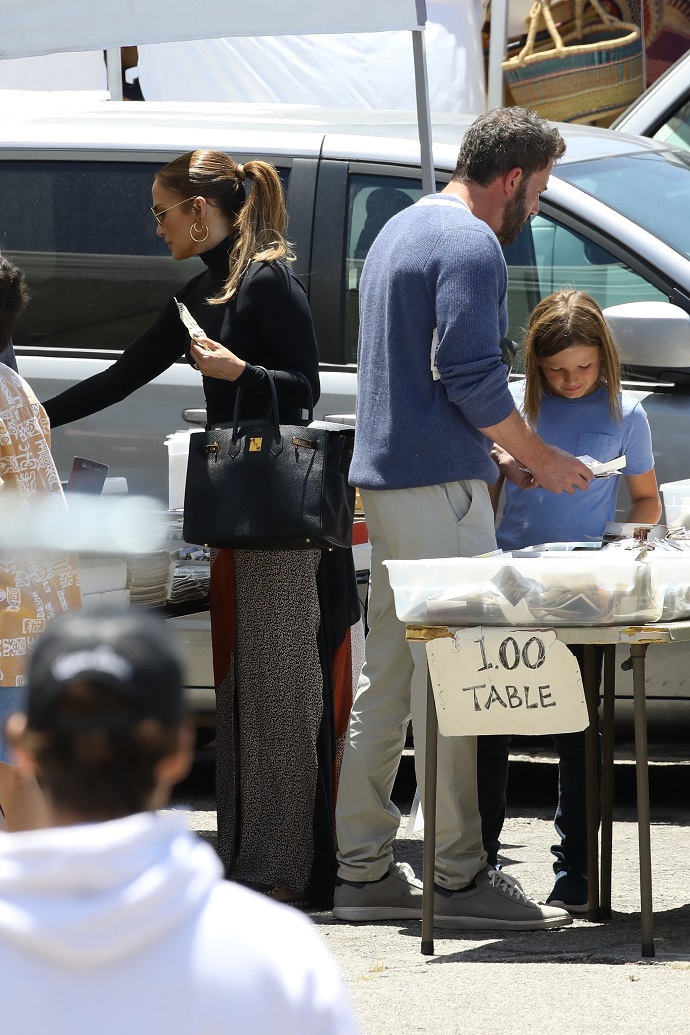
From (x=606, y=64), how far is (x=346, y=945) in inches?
228

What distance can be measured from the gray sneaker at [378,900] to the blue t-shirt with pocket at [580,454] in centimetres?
87

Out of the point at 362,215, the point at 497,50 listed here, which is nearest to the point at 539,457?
the point at 362,215

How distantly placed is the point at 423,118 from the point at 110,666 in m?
3.65

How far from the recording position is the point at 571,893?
3.88 meters

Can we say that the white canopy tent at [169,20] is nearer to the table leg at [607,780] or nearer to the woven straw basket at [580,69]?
the table leg at [607,780]

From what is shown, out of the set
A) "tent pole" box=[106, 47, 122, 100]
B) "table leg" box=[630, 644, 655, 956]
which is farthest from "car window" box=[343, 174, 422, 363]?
"tent pole" box=[106, 47, 122, 100]

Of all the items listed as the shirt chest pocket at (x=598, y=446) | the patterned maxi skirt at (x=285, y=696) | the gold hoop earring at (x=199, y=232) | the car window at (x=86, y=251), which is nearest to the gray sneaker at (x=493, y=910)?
the patterned maxi skirt at (x=285, y=696)

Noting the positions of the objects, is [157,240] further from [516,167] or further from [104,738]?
[104,738]

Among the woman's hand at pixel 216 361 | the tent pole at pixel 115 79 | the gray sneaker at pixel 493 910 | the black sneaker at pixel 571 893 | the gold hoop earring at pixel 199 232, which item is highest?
the tent pole at pixel 115 79

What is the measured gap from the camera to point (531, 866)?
4410 mm

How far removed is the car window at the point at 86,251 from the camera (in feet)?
16.4

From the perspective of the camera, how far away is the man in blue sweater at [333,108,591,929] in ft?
11.6

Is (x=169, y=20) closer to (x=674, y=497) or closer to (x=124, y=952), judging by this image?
(x=674, y=497)

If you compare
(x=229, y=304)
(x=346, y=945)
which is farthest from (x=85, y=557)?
(x=346, y=945)
